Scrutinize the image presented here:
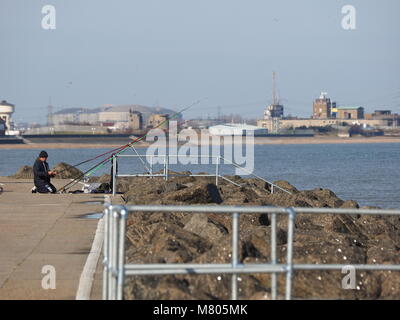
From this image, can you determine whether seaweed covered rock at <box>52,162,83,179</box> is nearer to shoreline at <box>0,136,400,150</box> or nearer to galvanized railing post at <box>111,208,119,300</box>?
galvanized railing post at <box>111,208,119,300</box>

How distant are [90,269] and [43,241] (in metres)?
2.40

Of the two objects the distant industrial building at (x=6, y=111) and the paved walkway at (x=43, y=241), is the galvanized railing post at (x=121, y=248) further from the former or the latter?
the distant industrial building at (x=6, y=111)

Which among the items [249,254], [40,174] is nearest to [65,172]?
[40,174]

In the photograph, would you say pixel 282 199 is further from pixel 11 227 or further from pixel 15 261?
pixel 15 261

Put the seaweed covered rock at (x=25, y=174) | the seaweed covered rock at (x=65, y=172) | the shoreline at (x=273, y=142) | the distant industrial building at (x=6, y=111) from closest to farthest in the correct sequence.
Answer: the seaweed covered rock at (x=65, y=172) < the seaweed covered rock at (x=25, y=174) < the shoreline at (x=273, y=142) < the distant industrial building at (x=6, y=111)

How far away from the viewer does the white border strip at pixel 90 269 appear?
7.59m

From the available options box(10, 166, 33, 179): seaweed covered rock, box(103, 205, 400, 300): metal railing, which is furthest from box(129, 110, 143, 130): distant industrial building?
box(103, 205, 400, 300): metal railing

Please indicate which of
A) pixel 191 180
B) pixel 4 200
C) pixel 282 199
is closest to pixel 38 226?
pixel 4 200

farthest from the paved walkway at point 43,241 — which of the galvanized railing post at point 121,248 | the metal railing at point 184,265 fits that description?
the galvanized railing post at point 121,248

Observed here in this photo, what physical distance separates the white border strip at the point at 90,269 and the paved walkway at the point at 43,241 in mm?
61

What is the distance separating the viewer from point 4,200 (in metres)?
16.2

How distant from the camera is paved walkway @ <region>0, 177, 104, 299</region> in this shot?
26.3 ft

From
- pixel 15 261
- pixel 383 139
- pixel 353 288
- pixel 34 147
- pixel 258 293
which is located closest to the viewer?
pixel 258 293

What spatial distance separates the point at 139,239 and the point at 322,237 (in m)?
2.21
